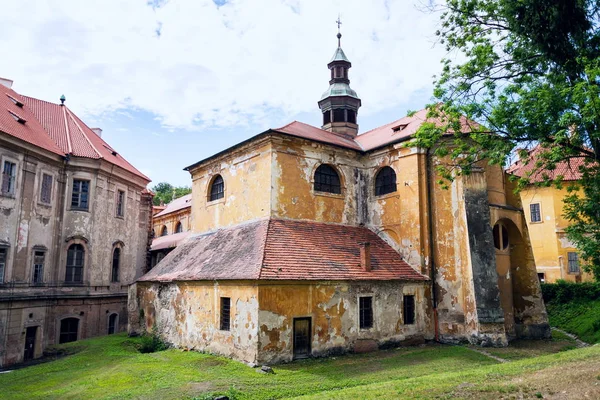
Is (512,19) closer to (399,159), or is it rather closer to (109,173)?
(399,159)

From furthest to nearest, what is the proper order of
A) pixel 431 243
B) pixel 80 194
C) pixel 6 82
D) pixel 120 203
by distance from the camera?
pixel 120 203
pixel 6 82
pixel 80 194
pixel 431 243

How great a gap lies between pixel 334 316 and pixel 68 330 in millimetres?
15226

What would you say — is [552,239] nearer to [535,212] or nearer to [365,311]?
[535,212]

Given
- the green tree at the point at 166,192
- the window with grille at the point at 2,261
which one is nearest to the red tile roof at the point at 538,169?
the window with grille at the point at 2,261

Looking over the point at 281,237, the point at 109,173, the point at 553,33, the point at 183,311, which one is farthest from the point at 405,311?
the point at 109,173

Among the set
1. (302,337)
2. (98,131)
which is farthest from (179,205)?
(302,337)

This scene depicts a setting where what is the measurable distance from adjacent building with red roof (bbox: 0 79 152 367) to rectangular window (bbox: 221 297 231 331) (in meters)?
10.9

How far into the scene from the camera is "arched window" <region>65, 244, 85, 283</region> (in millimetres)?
23312

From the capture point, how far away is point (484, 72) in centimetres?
1236

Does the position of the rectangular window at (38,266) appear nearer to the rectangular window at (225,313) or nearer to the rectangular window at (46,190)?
the rectangular window at (46,190)

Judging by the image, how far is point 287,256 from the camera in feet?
52.2

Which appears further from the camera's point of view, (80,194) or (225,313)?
(80,194)

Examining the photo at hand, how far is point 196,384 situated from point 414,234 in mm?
10813

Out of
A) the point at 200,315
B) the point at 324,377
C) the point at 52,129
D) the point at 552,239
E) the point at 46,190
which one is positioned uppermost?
the point at 52,129
